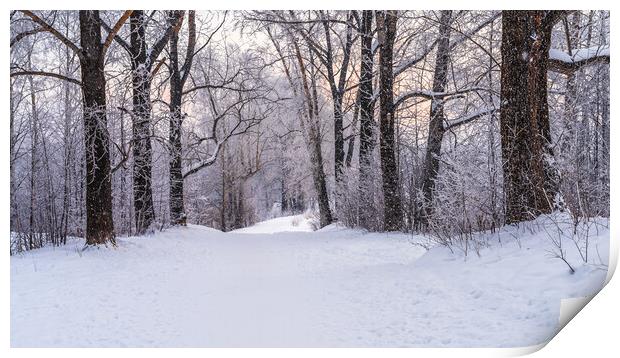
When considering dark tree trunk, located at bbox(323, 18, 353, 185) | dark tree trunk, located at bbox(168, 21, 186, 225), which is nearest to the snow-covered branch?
dark tree trunk, located at bbox(323, 18, 353, 185)

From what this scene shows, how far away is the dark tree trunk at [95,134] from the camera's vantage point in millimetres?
5113

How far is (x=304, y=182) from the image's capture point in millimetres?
11891

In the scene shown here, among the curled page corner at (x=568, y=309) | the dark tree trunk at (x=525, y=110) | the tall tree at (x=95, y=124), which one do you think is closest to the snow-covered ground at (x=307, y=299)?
the curled page corner at (x=568, y=309)

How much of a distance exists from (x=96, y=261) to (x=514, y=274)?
11.8 feet

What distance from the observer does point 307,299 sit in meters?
3.72

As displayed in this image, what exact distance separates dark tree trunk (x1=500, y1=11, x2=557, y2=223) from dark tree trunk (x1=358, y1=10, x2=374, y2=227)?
3.21 meters

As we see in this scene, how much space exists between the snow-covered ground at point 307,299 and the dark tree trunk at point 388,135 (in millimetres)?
2915

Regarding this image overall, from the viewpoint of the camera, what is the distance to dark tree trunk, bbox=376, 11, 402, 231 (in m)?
7.53

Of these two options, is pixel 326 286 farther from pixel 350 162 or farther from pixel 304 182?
pixel 304 182

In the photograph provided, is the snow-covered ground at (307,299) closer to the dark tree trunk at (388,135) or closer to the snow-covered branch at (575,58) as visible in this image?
the snow-covered branch at (575,58)

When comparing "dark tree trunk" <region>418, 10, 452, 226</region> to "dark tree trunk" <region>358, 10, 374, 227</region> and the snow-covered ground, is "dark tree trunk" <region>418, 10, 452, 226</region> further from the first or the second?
the snow-covered ground

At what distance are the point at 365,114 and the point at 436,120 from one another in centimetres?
141

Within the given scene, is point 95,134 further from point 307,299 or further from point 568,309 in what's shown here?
point 568,309

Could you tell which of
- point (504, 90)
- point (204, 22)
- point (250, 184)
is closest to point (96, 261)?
point (204, 22)
